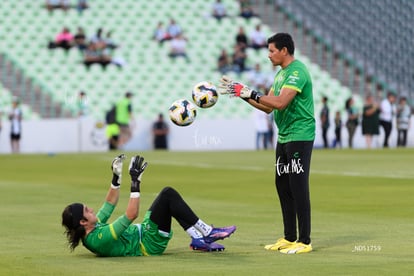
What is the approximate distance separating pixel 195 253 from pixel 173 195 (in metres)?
0.69

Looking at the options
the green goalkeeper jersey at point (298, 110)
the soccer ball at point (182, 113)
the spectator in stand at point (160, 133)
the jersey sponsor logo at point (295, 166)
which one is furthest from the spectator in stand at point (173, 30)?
the jersey sponsor logo at point (295, 166)

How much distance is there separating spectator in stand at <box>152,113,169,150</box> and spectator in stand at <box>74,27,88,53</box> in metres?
4.84

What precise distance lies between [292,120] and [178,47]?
36993mm

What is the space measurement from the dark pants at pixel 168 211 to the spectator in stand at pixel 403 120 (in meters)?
35.4

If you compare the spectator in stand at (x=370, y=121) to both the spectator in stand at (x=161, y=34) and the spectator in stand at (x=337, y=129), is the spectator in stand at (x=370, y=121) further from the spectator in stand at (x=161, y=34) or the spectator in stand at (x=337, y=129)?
the spectator in stand at (x=161, y=34)

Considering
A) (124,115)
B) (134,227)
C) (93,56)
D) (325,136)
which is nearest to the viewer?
A: (134,227)

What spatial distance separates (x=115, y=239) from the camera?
11398mm

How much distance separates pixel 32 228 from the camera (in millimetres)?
14992

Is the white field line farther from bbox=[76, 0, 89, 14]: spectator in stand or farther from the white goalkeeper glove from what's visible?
bbox=[76, 0, 89, 14]: spectator in stand

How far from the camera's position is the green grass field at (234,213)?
1086 centimetres

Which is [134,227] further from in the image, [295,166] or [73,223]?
[295,166]

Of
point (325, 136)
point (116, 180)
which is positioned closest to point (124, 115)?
point (325, 136)

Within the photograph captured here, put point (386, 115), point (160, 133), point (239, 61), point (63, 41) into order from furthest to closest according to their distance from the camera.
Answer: point (239, 61)
point (63, 41)
point (386, 115)
point (160, 133)

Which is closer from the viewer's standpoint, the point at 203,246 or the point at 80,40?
the point at 203,246
